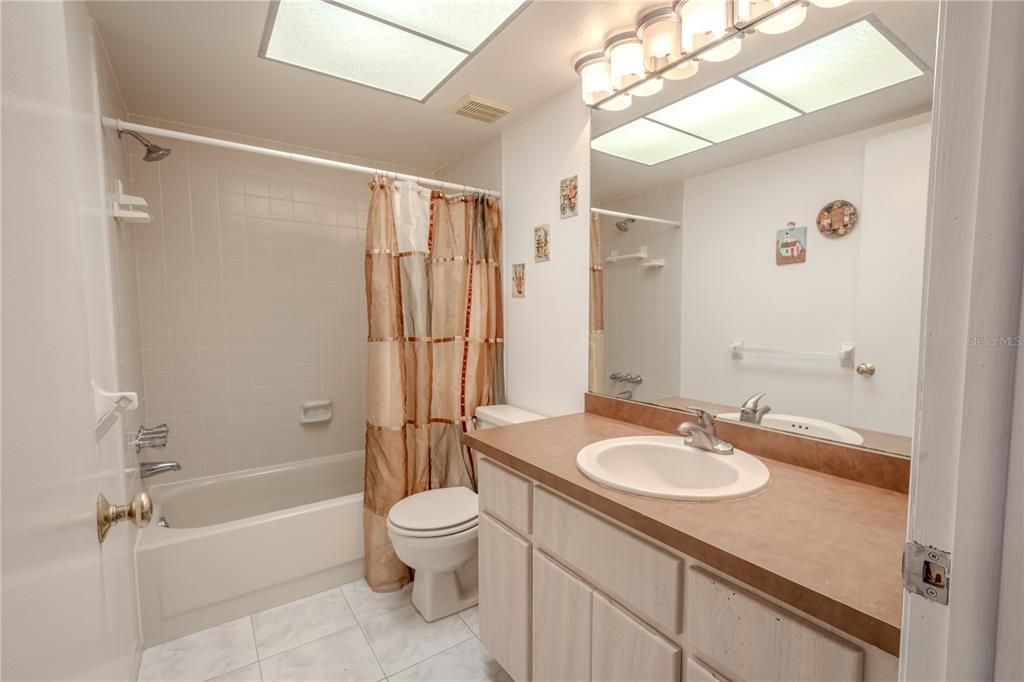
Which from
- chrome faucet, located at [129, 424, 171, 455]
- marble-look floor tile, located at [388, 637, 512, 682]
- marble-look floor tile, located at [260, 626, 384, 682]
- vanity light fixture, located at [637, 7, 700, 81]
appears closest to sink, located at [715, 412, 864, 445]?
vanity light fixture, located at [637, 7, 700, 81]

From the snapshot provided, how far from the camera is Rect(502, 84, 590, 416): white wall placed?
184 centimetres

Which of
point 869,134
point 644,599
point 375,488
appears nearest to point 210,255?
point 375,488

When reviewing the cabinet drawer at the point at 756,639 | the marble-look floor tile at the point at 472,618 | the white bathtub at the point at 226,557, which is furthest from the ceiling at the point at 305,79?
the marble-look floor tile at the point at 472,618

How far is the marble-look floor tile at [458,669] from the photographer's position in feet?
4.91

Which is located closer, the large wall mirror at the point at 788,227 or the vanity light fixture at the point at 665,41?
the large wall mirror at the point at 788,227

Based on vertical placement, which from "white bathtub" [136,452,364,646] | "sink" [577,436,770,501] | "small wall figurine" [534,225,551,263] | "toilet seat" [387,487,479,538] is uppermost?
"small wall figurine" [534,225,551,263]

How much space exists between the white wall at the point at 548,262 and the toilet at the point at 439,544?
11.0 inches

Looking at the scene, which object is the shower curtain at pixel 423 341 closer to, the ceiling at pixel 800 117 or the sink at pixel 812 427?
the ceiling at pixel 800 117

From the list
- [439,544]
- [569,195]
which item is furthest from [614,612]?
[569,195]

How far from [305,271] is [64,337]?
2218mm

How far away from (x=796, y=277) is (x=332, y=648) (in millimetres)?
2035

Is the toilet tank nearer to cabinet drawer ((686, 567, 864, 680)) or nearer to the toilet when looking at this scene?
the toilet

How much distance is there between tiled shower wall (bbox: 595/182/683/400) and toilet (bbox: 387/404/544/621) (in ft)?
1.98

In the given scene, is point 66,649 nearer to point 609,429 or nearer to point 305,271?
point 609,429
